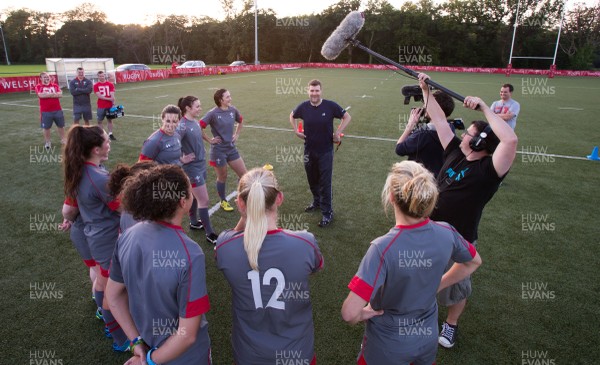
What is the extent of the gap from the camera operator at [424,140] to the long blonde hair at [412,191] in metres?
1.80

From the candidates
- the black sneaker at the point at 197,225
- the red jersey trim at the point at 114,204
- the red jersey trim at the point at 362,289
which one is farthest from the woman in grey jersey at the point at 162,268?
the black sneaker at the point at 197,225

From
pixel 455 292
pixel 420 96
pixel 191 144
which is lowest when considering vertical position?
pixel 455 292

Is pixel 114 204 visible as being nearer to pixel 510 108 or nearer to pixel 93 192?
pixel 93 192

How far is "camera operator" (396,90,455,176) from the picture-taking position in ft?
12.8

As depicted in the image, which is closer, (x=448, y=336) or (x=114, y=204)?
(x=114, y=204)

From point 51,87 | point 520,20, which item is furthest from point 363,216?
point 520,20

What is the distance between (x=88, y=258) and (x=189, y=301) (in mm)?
2209

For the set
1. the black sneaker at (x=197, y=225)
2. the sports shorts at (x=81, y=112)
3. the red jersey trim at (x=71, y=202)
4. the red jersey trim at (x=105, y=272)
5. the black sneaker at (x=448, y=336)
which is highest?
the sports shorts at (x=81, y=112)

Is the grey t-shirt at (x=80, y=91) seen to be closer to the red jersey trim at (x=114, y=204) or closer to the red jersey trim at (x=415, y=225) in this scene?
the red jersey trim at (x=114, y=204)

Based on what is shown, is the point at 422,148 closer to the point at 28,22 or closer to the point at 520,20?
the point at 520,20

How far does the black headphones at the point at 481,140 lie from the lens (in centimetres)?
293

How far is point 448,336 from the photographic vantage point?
362 cm

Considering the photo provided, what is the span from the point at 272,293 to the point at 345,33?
10.7 ft

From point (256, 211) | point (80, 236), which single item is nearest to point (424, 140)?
point (256, 211)
